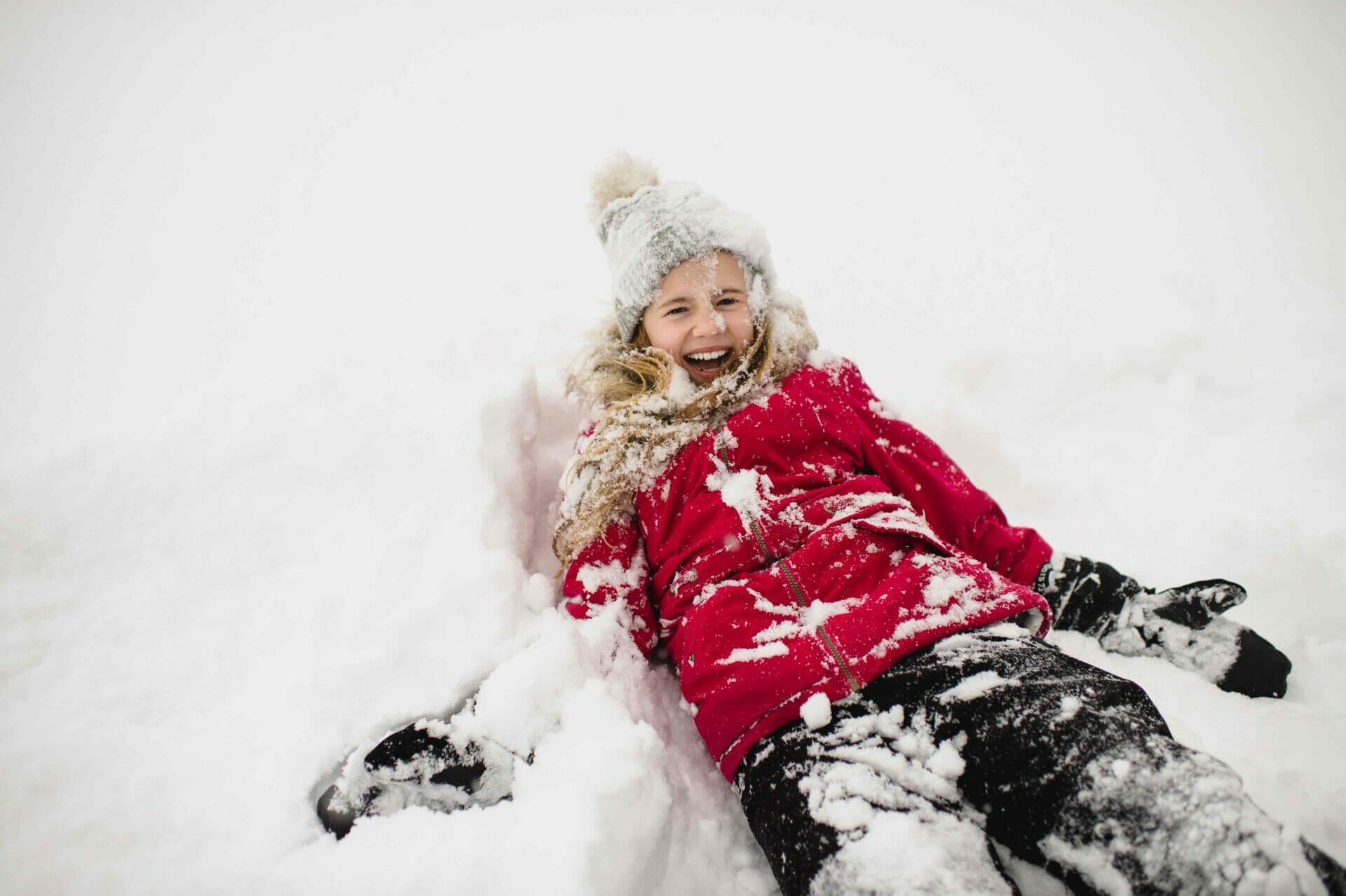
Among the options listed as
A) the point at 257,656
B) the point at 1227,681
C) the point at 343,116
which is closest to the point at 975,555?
the point at 1227,681

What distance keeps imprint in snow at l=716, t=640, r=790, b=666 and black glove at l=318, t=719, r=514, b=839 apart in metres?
0.51

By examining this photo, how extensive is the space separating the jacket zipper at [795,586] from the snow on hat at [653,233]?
0.50 metres

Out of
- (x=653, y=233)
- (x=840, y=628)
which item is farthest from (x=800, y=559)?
(x=653, y=233)

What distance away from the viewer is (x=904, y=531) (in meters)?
1.39

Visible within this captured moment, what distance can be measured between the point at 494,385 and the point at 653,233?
0.71 m

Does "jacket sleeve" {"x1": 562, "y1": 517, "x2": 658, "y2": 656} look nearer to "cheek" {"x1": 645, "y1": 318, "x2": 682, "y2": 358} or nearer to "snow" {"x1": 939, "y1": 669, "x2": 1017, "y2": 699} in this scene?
"cheek" {"x1": 645, "y1": 318, "x2": 682, "y2": 358}

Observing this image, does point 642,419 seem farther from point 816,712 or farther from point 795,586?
point 816,712

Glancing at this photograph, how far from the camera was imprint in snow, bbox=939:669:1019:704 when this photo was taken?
1.06m

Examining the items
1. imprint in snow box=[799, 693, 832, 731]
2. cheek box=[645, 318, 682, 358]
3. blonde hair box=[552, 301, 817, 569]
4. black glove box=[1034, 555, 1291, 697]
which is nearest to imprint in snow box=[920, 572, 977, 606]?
imprint in snow box=[799, 693, 832, 731]

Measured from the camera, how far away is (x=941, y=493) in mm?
1631

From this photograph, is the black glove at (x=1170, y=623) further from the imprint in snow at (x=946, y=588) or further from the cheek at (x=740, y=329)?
the cheek at (x=740, y=329)

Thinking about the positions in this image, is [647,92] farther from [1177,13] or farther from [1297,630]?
[1297,630]

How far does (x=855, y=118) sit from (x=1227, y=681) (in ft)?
16.3

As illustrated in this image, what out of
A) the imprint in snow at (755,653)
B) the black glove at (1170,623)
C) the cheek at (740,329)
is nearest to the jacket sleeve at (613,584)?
the imprint in snow at (755,653)
